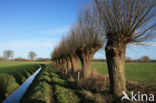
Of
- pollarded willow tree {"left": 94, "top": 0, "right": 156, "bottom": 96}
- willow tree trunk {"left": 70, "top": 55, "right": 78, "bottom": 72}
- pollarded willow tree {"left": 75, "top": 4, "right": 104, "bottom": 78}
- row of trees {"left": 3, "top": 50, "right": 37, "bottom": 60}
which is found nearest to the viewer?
pollarded willow tree {"left": 94, "top": 0, "right": 156, "bottom": 96}

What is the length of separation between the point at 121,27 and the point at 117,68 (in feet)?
8.41

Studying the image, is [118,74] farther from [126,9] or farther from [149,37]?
[126,9]

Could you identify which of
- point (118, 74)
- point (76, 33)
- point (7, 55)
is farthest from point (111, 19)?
point (7, 55)

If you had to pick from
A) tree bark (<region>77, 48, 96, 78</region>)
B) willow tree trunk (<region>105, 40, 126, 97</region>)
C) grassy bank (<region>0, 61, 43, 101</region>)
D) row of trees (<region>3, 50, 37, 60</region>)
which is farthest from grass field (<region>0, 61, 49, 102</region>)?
row of trees (<region>3, 50, 37, 60</region>)

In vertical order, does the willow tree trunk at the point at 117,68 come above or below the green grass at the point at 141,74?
above

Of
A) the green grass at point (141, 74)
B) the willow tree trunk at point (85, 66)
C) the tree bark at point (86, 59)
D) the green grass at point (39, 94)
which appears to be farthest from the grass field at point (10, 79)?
the green grass at point (141, 74)

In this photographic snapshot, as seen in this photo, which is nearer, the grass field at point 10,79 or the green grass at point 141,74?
the green grass at point 141,74

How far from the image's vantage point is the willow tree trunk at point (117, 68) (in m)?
6.92

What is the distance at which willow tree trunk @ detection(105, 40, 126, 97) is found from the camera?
22.7ft

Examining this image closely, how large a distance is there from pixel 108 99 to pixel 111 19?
495 cm

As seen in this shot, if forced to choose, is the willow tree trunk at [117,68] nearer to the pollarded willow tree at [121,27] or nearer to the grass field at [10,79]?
the pollarded willow tree at [121,27]

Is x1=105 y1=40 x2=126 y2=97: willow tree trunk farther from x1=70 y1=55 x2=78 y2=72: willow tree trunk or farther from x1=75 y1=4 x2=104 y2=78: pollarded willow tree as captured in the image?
x1=70 y1=55 x2=78 y2=72: willow tree trunk

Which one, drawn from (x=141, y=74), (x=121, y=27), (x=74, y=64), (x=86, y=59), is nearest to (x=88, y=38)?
(x=86, y=59)

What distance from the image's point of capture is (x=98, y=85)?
9773 mm
